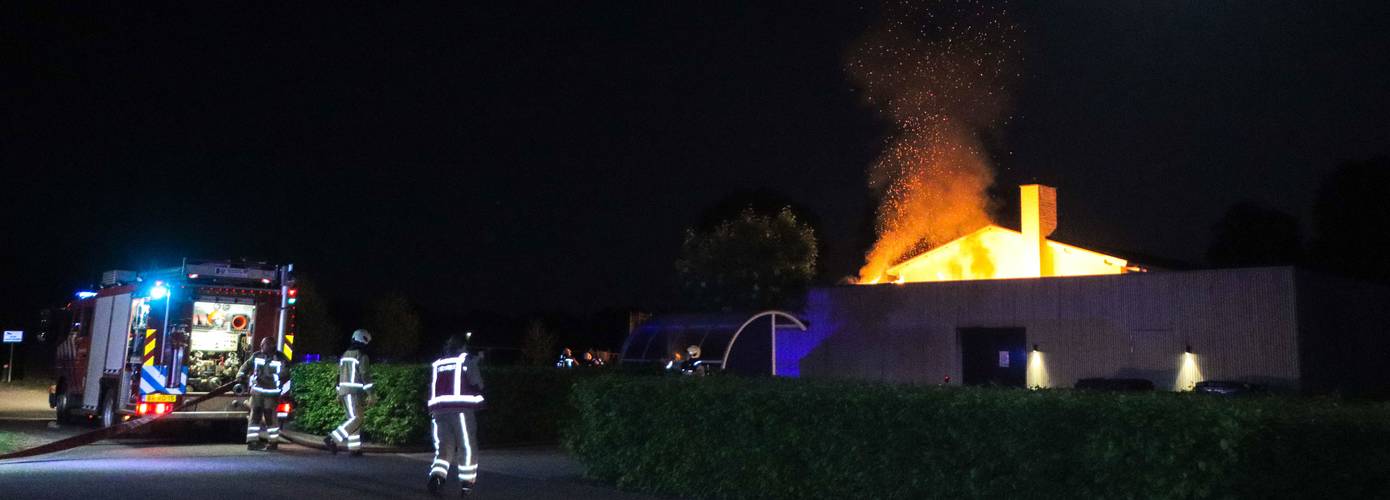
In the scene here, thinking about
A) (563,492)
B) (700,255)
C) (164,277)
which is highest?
(700,255)

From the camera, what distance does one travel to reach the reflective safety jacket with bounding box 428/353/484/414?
1237 centimetres

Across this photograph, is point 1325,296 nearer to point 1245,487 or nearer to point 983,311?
point 983,311

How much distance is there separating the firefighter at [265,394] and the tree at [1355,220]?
54.2m

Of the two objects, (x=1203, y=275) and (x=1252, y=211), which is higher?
(x=1252, y=211)

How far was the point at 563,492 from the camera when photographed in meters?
12.9

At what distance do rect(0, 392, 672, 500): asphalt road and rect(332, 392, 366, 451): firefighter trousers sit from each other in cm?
27

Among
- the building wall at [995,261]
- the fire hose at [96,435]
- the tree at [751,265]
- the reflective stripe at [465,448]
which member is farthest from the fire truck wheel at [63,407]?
the tree at [751,265]

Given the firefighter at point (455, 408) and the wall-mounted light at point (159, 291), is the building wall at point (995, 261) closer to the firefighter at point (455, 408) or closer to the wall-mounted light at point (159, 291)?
the wall-mounted light at point (159, 291)

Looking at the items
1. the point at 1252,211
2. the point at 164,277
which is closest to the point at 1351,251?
the point at 1252,211

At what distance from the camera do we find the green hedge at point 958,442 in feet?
26.2

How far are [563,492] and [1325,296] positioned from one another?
23.9 meters

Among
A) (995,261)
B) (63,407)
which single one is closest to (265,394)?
(63,407)

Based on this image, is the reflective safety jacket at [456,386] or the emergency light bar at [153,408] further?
the emergency light bar at [153,408]

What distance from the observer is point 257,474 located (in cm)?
1371
